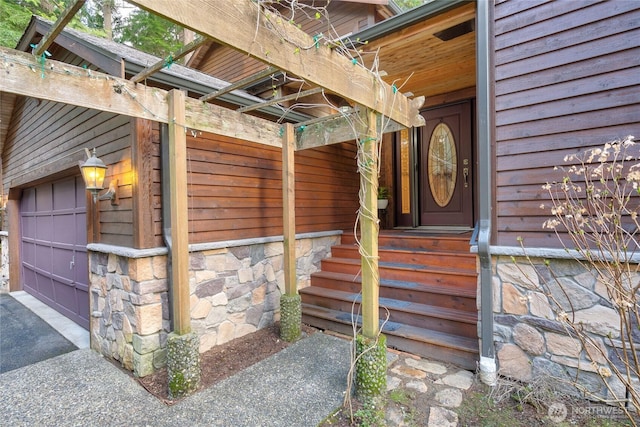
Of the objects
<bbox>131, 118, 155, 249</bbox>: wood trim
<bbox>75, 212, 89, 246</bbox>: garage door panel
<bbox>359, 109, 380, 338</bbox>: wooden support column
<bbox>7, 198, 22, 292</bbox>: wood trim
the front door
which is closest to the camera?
<bbox>359, 109, 380, 338</bbox>: wooden support column

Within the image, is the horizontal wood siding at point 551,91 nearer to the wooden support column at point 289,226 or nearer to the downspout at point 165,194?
the wooden support column at point 289,226

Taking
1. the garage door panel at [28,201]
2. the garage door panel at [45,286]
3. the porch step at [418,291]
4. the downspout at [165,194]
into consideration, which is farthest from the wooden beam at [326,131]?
the garage door panel at [28,201]

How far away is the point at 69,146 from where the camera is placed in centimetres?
370

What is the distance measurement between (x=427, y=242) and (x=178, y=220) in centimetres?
275

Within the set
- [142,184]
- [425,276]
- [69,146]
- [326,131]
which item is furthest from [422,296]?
[69,146]

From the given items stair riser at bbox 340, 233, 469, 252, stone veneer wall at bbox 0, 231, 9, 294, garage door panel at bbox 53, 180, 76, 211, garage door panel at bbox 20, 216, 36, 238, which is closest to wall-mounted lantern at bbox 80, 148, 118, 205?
garage door panel at bbox 53, 180, 76, 211

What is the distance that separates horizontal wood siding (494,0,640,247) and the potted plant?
2.57 meters

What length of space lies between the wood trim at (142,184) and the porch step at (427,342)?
1904mm

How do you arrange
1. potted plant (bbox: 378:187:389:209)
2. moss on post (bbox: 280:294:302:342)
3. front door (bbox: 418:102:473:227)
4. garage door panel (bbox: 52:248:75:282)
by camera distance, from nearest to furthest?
moss on post (bbox: 280:294:302:342), garage door panel (bbox: 52:248:75:282), front door (bbox: 418:102:473:227), potted plant (bbox: 378:187:389:209)

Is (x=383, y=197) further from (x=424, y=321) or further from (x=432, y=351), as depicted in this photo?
(x=432, y=351)

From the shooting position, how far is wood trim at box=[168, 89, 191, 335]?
232 centimetres

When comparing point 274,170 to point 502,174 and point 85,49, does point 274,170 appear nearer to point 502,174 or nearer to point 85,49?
point 85,49

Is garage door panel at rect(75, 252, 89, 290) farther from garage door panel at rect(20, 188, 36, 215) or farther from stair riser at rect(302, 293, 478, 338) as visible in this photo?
stair riser at rect(302, 293, 478, 338)

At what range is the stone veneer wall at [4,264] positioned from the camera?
6.02 meters
